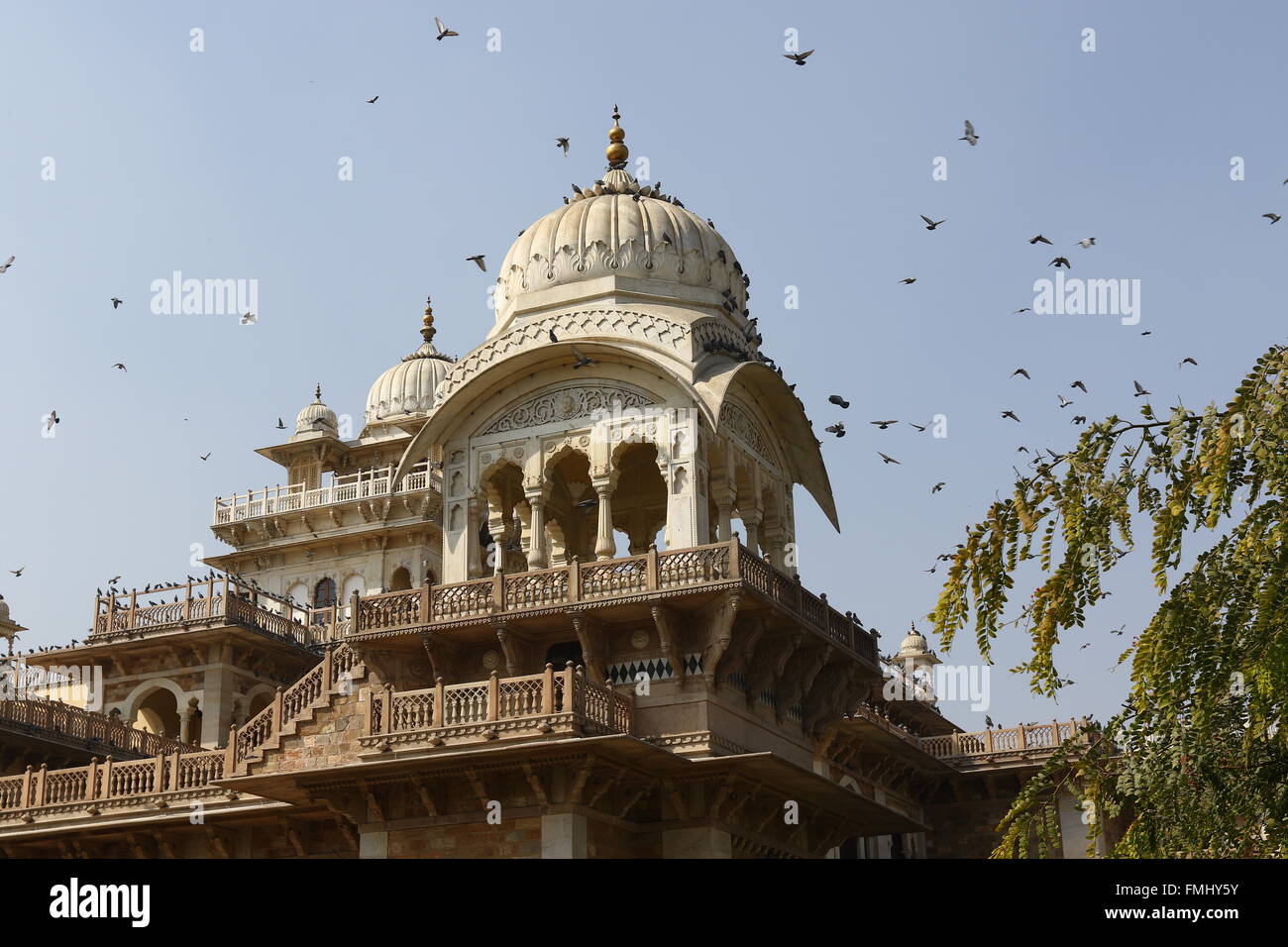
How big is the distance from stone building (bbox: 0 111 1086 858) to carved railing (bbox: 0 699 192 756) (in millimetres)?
57

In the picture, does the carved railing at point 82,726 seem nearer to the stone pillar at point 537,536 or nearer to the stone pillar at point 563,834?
the stone pillar at point 537,536

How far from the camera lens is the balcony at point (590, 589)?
2341cm

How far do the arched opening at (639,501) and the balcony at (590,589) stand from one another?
13.4 feet

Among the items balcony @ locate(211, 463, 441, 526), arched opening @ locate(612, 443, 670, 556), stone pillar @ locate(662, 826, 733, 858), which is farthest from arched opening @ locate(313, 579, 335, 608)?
stone pillar @ locate(662, 826, 733, 858)

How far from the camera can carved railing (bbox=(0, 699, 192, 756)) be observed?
30734 mm

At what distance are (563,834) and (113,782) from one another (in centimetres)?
876

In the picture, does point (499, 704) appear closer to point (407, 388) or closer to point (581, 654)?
point (581, 654)

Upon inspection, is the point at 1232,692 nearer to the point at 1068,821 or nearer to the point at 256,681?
the point at 1068,821

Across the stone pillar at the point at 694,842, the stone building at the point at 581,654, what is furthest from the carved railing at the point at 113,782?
the stone pillar at the point at 694,842

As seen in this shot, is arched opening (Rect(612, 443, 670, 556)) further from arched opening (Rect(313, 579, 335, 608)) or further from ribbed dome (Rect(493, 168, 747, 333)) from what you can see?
arched opening (Rect(313, 579, 335, 608))

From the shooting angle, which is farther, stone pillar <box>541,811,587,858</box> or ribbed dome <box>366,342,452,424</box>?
ribbed dome <box>366,342,452,424</box>

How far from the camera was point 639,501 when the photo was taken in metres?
29.0
